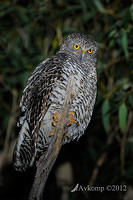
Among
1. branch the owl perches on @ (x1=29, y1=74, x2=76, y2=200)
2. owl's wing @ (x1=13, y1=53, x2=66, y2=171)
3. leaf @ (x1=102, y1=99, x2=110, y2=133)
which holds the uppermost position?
leaf @ (x1=102, y1=99, x2=110, y2=133)

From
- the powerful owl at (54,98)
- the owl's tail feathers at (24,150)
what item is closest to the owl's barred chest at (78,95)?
the powerful owl at (54,98)

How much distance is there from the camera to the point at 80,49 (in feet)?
8.66

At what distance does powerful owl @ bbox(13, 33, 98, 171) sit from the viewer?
2158 millimetres

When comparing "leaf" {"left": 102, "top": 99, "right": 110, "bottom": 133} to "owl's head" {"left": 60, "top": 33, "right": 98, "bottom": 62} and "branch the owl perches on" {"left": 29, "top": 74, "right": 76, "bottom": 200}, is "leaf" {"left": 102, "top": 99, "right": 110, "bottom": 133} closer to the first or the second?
"owl's head" {"left": 60, "top": 33, "right": 98, "bottom": 62}

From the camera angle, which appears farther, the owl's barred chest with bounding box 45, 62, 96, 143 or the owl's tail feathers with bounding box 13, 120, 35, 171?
the owl's tail feathers with bounding box 13, 120, 35, 171

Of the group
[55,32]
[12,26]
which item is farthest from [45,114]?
[12,26]

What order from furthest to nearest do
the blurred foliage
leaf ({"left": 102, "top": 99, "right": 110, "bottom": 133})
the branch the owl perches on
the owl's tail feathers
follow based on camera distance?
1. the blurred foliage
2. leaf ({"left": 102, "top": 99, "right": 110, "bottom": 133})
3. the owl's tail feathers
4. the branch the owl perches on

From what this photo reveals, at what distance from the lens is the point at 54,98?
217 centimetres

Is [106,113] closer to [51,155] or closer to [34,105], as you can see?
[34,105]

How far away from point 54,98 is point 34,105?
184 millimetres

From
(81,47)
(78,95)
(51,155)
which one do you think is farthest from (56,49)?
(51,155)

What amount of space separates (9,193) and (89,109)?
7.11 feet

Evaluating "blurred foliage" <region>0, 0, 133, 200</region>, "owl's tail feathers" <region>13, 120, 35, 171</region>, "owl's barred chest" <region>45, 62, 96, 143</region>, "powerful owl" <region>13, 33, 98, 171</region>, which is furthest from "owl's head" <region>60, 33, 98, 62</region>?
"owl's tail feathers" <region>13, 120, 35, 171</region>

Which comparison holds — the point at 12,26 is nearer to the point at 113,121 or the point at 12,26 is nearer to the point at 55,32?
the point at 55,32
